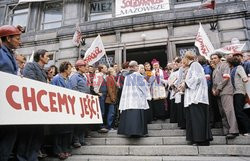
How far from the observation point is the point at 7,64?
326cm

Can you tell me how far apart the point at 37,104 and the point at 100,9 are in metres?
9.64

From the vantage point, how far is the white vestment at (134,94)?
17.9 feet

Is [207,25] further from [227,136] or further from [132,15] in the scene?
[227,136]

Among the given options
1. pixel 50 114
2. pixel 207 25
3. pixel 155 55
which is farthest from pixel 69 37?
pixel 50 114

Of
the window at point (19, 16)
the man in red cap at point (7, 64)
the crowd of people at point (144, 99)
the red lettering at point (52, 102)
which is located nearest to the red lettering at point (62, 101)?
the red lettering at point (52, 102)

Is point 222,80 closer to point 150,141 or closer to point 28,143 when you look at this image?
point 150,141

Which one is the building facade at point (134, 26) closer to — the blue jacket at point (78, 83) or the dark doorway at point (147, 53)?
the dark doorway at point (147, 53)

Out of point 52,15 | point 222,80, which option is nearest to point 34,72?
point 222,80

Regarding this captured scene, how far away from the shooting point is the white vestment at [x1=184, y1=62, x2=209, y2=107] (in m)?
4.70

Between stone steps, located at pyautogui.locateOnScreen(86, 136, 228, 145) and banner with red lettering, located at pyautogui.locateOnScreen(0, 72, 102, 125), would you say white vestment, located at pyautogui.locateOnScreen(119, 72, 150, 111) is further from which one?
banner with red lettering, located at pyautogui.locateOnScreen(0, 72, 102, 125)

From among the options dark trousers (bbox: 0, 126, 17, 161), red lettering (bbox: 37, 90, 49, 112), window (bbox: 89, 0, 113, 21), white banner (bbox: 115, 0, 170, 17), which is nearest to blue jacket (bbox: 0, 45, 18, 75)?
red lettering (bbox: 37, 90, 49, 112)

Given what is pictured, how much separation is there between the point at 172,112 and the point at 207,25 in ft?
17.4

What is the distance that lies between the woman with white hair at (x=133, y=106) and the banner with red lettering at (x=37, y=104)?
994 mm

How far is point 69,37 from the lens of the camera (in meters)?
11.3
